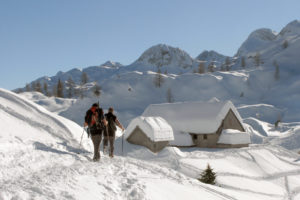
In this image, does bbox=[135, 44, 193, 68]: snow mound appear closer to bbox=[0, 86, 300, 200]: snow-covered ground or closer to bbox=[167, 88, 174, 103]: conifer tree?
bbox=[167, 88, 174, 103]: conifer tree

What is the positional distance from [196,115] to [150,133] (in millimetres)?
8777

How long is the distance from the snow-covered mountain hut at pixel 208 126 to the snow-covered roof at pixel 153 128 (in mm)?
5014

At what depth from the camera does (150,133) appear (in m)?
21.2

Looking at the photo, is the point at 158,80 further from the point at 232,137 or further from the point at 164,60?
the point at 164,60

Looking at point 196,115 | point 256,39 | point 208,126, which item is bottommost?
point 208,126

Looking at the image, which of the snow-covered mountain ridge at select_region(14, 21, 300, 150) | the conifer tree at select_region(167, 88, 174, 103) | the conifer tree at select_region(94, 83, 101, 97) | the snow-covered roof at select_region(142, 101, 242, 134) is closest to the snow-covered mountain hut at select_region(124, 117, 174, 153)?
the snow-covered roof at select_region(142, 101, 242, 134)

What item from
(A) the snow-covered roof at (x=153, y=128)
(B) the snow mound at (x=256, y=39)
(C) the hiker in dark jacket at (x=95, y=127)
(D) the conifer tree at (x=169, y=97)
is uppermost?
(B) the snow mound at (x=256, y=39)

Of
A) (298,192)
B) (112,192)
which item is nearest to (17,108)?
(112,192)

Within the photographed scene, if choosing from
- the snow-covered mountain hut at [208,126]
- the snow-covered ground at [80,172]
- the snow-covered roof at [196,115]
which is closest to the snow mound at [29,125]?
the snow-covered ground at [80,172]

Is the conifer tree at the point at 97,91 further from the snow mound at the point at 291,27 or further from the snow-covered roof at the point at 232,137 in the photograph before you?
the snow mound at the point at 291,27

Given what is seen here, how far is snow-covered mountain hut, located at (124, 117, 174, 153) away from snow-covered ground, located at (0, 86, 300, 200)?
2210mm

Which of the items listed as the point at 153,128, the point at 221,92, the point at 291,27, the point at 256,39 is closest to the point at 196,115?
the point at 153,128

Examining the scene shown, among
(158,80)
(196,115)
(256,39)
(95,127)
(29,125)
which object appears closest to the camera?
(95,127)

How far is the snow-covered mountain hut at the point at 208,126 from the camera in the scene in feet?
87.4
